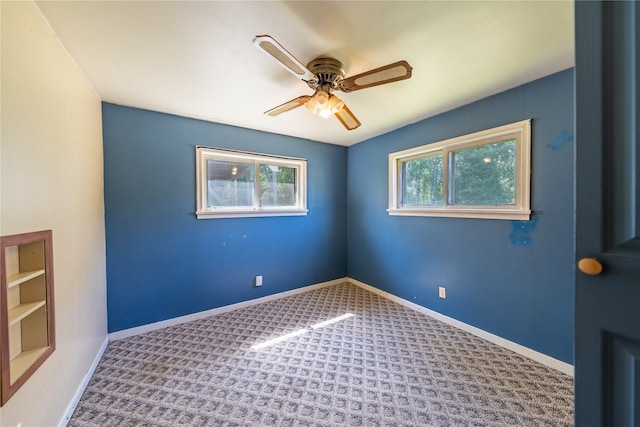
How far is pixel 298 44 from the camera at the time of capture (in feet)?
4.85

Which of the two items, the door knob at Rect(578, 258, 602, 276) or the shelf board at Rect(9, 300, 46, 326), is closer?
the door knob at Rect(578, 258, 602, 276)

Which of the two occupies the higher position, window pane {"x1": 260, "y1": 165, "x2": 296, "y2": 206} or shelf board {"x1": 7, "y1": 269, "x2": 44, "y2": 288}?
window pane {"x1": 260, "y1": 165, "x2": 296, "y2": 206}

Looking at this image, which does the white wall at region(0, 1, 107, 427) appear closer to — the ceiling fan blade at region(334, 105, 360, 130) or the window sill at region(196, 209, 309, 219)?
the window sill at region(196, 209, 309, 219)

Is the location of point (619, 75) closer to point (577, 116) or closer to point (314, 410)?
point (577, 116)

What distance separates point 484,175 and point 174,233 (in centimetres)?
324

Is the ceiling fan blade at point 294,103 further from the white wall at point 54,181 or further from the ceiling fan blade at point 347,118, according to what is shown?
the white wall at point 54,181

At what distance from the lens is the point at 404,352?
6.77 ft

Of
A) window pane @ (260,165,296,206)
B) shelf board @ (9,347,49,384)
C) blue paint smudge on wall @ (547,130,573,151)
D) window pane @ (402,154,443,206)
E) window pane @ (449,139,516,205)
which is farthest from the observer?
window pane @ (260,165,296,206)

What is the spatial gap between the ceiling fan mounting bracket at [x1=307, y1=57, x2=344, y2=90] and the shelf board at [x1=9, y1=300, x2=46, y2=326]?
1.93 metres

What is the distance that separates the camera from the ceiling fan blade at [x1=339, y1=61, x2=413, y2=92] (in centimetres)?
132

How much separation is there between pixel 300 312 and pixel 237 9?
2769mm

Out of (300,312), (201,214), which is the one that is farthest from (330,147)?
(300,312)

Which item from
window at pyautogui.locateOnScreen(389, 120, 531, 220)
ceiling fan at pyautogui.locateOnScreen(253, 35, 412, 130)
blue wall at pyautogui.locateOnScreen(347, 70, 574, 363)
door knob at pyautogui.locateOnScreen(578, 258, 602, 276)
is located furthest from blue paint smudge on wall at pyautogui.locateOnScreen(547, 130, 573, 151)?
door knob at pyautogui.locateOnScreen(578, 258, 602, 276)

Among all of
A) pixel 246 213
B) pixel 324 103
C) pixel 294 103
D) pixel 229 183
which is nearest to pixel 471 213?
pixel 324 103
